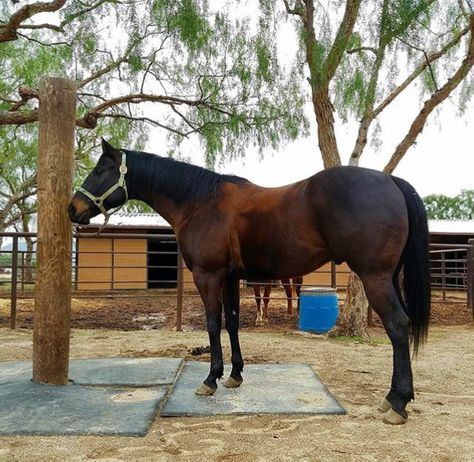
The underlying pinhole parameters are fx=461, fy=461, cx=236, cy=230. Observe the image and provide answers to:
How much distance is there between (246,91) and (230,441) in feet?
17.3

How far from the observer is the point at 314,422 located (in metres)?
2.67

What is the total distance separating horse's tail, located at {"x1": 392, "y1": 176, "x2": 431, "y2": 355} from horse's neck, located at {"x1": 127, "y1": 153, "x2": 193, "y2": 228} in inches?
63.4

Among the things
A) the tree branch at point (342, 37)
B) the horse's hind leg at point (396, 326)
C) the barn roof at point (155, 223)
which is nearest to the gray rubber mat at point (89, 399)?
the horse's hind leg at point (396, 326)

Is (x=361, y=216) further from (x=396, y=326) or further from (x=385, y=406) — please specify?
(x=385, y=406)

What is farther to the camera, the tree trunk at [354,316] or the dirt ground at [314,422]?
the tree trunk at [354,316]

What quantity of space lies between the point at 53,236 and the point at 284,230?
178 centimetres

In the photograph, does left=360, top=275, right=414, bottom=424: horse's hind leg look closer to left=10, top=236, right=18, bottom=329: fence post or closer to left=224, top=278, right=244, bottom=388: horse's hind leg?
left=224, top=278, right=244, bottom=388: horse's hind leg

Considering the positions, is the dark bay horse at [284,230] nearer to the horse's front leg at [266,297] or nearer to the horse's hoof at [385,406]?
the horse's hoof at [385,406]

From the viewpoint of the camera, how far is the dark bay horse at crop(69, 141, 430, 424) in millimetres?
2768

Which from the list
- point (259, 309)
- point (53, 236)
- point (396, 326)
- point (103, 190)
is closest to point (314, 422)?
point (396, 326)

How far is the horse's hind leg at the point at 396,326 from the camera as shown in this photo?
274 centimetres

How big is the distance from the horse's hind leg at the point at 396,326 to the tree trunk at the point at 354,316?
3375 mm

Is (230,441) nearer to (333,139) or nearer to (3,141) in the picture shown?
(333,139)

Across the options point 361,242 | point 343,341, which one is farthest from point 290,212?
point 343,341
